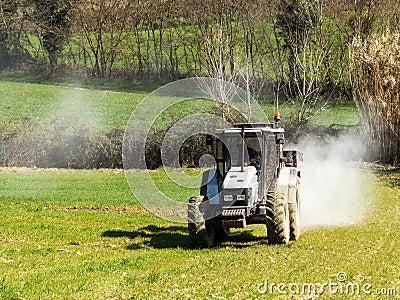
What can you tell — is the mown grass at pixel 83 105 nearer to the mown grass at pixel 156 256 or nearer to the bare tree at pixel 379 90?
the bare tree at pixel 379 90

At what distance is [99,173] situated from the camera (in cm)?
2973

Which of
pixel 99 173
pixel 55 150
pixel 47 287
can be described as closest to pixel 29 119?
pixel 55 150

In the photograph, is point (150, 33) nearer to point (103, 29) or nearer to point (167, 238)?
point (103, 29)

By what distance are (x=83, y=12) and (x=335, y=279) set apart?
50.2 m

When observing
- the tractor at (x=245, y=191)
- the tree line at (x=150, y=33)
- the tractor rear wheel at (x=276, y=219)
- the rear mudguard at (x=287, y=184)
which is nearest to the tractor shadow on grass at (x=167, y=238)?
the tractor at (x=245, y=191)

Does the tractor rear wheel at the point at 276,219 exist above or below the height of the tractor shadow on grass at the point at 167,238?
above

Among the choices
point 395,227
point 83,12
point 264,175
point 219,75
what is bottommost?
point 395,227

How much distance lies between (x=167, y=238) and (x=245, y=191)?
9.56 ft

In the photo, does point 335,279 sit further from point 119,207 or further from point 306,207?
point 119,207

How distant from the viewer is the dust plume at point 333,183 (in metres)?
17.5

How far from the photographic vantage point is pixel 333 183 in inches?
904

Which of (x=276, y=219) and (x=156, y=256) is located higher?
(x=276, y=219)

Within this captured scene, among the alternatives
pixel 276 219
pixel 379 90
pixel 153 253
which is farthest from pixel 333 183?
pixel 153 253

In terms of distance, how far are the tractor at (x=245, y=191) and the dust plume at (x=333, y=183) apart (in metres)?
2.86
